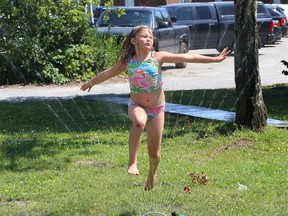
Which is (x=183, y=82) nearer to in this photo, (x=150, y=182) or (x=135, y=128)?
(x=150, y=182)

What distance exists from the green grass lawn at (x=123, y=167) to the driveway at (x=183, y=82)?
362 centimetres

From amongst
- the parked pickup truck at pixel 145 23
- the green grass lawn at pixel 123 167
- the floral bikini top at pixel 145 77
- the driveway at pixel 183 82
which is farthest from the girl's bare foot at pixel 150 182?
the parked pickup truck at pixel 145 23

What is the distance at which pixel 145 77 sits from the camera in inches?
212

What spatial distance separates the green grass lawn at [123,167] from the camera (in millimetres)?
5746

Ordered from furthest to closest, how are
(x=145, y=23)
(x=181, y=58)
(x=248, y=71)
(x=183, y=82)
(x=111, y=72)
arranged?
(x=145, y=23), (x=183, y=82), (x=248, y=71), (x=111, y=72), (x=181, y=58)

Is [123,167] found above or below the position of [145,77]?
below

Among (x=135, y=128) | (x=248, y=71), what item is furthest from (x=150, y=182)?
(x=248, y=71)

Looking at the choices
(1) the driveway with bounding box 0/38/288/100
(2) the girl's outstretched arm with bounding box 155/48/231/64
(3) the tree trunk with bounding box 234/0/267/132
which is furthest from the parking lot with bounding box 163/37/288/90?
(2) the girl's outstretched arm with bounding box 155/48/231/64

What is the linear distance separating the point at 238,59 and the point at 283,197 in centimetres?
328

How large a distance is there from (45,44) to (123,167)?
9.71 metres

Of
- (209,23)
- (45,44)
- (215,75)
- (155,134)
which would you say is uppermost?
(155,134)

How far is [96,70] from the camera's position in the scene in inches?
677

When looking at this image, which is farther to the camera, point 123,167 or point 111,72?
point 123,167

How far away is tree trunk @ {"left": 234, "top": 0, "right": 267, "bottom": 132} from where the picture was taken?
28.5ft
